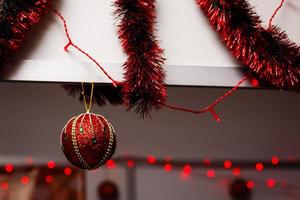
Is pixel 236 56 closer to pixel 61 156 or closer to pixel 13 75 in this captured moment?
pixel 13 75

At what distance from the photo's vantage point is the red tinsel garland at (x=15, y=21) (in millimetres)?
791

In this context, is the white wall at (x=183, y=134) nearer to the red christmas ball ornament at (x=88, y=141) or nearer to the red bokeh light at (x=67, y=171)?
the red bokeh light at (x=67, y=171)

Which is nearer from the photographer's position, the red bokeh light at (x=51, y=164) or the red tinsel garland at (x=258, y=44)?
the red tinsel garland at (x=258, y=44)

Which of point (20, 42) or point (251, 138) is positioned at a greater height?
point (20, 42)

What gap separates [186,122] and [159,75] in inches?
45.7

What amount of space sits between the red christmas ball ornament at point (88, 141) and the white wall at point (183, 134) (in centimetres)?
109

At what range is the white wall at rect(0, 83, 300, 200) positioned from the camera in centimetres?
189

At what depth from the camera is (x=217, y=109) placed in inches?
77.6

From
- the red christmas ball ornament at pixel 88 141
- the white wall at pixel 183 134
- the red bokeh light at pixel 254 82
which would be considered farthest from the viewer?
the white wall at pixel 183 134

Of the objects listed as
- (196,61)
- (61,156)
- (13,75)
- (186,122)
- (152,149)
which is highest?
(196,61)

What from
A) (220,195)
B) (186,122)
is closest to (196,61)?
(186,122)

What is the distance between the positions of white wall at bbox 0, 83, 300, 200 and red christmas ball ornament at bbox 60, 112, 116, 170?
1095 millimetres

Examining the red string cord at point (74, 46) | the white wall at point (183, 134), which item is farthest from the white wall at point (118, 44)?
the white wall at point (183, 134)

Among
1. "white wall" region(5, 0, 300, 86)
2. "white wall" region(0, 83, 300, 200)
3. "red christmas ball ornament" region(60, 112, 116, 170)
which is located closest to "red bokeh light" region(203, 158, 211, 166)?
"white wall" region(0, 83, 300, 200)
